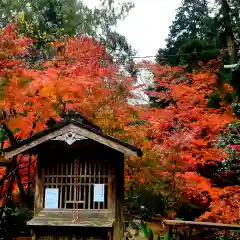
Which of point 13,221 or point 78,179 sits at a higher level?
point 78,179

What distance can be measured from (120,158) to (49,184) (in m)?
1.84

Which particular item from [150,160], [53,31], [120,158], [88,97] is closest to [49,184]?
[120,158]

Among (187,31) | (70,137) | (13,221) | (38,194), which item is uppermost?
(187,31)

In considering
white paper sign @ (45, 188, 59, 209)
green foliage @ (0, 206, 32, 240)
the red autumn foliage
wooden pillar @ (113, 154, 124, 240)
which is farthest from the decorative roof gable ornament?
green foliage @ (0, 206, 32, 240)

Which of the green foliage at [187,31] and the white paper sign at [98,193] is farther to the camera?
the green foliage at [187,31]

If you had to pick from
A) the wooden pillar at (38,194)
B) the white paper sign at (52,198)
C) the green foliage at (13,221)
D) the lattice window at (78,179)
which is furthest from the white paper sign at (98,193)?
the green foliage at (13,221)

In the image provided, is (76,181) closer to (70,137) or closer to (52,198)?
(52,198)

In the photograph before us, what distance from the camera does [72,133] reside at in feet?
26.8

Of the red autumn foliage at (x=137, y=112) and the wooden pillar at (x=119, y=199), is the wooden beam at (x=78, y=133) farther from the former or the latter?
the red autumn foliage at (x=137, y=112)

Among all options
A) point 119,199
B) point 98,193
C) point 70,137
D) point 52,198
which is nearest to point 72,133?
point 70,137

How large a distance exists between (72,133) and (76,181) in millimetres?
1170

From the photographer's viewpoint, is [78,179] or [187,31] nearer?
[78,179]

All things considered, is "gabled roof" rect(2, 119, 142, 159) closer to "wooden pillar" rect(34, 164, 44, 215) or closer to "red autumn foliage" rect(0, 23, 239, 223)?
"wooden pillar" rect(34, 164, 44, 215)

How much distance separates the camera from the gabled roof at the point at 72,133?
319 inches
